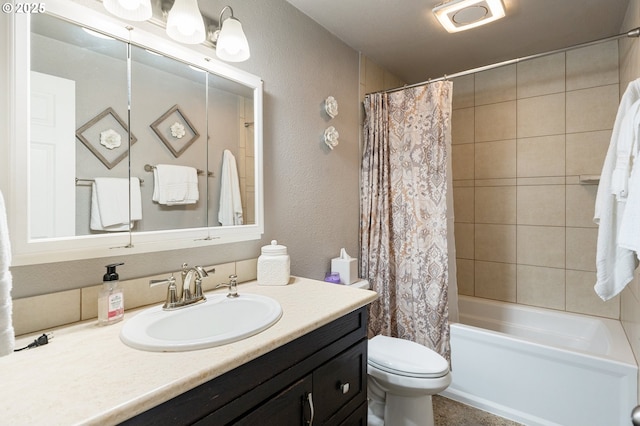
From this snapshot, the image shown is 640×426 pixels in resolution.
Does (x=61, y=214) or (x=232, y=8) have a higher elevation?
(x=232, y=8)

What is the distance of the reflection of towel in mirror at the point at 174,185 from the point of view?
1.21 metres

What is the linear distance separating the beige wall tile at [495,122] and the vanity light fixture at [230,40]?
7.42 feet

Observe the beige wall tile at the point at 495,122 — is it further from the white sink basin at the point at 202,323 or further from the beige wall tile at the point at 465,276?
the white sink basin at the point at 202,323

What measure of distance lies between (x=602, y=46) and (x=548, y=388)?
2397mm

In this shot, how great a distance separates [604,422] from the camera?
158cm

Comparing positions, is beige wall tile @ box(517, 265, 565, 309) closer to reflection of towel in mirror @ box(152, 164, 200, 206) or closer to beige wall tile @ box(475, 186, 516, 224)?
beige wall tile @ box(475, 186, 516, 224)

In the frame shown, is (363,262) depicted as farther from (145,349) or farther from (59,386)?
(59,386)

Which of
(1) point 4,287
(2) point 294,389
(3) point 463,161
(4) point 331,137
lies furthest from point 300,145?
(3) point 463,161

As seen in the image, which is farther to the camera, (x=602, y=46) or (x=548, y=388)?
(x=602, y=46)

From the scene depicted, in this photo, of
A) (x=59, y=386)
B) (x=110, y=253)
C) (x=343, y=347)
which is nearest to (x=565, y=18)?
(x=343, y=347)

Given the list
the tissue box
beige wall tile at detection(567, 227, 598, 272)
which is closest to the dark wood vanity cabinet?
the tissue box

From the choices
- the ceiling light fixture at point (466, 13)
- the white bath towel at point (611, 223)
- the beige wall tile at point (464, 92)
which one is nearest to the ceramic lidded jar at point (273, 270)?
the white bath towel at point (611, 223)

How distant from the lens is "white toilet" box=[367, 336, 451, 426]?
147 centimetres

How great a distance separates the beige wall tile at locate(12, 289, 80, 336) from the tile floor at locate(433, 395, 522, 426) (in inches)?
74.6
